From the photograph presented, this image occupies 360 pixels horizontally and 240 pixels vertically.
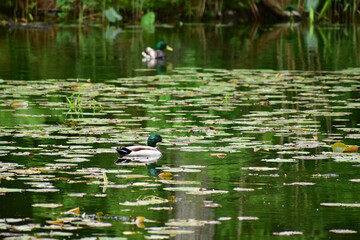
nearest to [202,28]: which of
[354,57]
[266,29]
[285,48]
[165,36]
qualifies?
[266,29]

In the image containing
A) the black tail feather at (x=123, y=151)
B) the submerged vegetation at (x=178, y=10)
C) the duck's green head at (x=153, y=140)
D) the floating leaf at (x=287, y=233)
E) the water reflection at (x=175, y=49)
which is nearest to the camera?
the floating leaf at (x=287, y=233)

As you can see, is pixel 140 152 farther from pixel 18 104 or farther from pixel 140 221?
pixel 18 104

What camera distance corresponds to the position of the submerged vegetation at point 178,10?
29.0 meters

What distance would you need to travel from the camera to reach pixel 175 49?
19109mm

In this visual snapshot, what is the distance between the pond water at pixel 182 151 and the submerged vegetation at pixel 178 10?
13936mm

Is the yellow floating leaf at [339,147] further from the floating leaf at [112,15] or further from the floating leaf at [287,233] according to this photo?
the floating leaf at [112,15]

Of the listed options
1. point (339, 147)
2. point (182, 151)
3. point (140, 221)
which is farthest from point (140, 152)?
point (140, 221)

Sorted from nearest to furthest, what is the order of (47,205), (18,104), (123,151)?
(47,205) < (123,151) < (18,104)

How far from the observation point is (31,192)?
219 inches

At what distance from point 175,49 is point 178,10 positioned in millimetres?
13511

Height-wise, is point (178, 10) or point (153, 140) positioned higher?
point (178, 10)

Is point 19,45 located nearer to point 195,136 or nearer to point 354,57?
point 354,57

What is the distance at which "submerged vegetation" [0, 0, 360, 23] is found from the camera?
1143 inches

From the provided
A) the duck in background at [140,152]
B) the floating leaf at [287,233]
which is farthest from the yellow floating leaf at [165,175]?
the floating leaf at [287,233]
